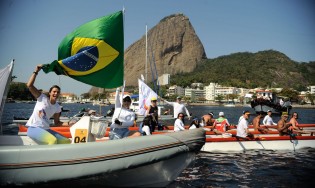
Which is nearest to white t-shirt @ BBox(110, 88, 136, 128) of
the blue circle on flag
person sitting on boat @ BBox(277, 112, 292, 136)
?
the blue circle on flag

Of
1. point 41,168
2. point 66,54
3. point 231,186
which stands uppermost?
point 66,54

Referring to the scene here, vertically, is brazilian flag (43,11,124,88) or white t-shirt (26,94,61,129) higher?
brazilian flag (43,11,124,88)

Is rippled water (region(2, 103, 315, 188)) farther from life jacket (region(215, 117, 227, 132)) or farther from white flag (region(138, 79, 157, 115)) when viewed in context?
white flag (region(138, 79, 157, 115))

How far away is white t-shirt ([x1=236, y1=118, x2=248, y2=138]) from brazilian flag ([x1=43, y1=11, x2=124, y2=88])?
22.5 feet

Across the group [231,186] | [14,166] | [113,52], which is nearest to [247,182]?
[231,186]

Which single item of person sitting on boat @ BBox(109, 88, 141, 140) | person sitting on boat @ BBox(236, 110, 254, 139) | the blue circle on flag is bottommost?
person sitting on boat @ BBox(236, 110, 254, 139)

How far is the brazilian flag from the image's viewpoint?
8.37 metres

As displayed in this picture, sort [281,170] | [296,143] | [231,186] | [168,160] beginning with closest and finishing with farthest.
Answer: [168,160] → [231,186] → [281,170] → [296,143]

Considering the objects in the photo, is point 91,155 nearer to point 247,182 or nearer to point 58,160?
point 58,160

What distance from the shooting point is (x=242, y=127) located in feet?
43.8

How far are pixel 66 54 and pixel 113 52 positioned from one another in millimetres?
1306

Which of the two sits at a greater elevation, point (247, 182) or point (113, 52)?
point (113, 52)

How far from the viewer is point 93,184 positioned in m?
6.64

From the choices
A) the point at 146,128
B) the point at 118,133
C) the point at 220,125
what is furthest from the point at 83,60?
the point at 220,125
